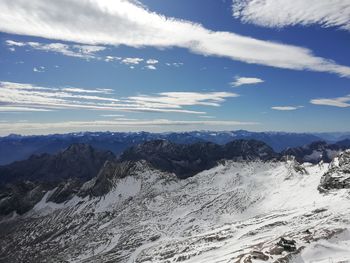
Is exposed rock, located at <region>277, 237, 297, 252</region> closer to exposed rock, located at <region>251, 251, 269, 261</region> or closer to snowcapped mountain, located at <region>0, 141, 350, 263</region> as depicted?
snowcapped mountain, located at <region>0, 141, 350, 263</region>

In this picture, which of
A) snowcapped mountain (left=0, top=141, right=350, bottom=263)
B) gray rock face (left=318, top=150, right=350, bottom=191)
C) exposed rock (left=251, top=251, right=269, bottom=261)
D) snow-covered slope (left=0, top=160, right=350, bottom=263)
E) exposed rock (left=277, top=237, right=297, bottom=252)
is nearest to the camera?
exposed rock (left=251, top=251, right=269, bottom=261)

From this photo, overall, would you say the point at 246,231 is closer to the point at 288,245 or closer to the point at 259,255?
the point at 288,245

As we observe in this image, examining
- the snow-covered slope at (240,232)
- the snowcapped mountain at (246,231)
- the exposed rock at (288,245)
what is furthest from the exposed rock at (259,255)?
the exposed rock at (288,245)

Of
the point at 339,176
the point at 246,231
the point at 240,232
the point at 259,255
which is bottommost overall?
the point at 240,232

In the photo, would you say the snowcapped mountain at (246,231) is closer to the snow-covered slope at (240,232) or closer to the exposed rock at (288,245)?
the snow-covered slope at (240,232)

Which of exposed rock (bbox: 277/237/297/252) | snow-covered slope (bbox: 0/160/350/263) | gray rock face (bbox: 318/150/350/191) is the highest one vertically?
gray rock face (bbox: 318/150/350/191)

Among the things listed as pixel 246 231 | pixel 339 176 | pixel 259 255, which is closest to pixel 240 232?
pixel 246 231

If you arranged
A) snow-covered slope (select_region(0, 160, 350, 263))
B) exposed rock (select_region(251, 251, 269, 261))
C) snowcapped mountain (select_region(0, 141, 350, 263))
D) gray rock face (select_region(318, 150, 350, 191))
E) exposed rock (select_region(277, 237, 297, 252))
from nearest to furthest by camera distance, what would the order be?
exposed rock (select_region(251, 251, 269, 261)) < exposed rock (select_region(277, 237, 297, 252)) < snowcapped mountain (select_region(0, 141, 350, 263)) < snow-covered slope (select_region(0, 160, 350, 263)) < gray rock face (select_region(318, 150, 350, 191))

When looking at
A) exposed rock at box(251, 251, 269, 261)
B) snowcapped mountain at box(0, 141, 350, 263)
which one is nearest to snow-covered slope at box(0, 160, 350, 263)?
snowcapped mountain at box(0, 141, 350, 263)
